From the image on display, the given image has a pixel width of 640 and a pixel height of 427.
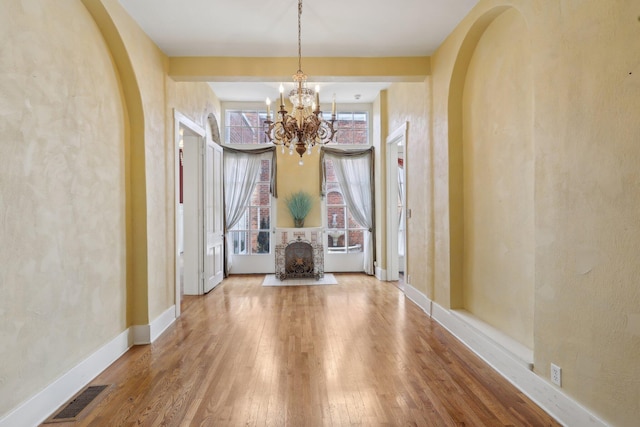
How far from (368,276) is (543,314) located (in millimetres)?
4542

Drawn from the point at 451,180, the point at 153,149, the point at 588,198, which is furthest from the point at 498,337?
the point at 153,149

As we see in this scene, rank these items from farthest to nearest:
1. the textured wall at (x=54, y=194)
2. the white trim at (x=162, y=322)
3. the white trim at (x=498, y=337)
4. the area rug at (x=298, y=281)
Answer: the area rug at (x=298, y=281) → the white trim at (x=162, y=322) → the white trim at (x=498, y=337) → the textured wall at (x=54, y=194)

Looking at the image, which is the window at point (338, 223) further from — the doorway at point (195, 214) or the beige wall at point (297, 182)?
the doorway at point (195, 214)

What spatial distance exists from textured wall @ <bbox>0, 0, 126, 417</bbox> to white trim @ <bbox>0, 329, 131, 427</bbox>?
0.17ft

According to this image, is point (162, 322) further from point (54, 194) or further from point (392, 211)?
point (392, 211)

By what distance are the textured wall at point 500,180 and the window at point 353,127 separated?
3.51m

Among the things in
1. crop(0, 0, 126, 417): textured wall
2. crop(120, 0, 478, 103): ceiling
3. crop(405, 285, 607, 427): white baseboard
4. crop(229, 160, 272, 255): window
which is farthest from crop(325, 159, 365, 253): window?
crop(0, 0, 126, 417): textured wall

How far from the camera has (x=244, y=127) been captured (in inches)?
279

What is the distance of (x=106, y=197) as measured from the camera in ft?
9.96

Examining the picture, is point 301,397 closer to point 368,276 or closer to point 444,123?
point 444,123

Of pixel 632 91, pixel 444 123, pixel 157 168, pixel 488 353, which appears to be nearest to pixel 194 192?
pixel 157 168

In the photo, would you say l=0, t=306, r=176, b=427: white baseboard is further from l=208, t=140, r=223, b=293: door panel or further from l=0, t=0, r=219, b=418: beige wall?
l=208, t=140, r=223, b=293: door panel

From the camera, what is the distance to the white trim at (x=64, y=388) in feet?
6.70

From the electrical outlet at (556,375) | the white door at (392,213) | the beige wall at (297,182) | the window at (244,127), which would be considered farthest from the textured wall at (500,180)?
the window at (244,127)
